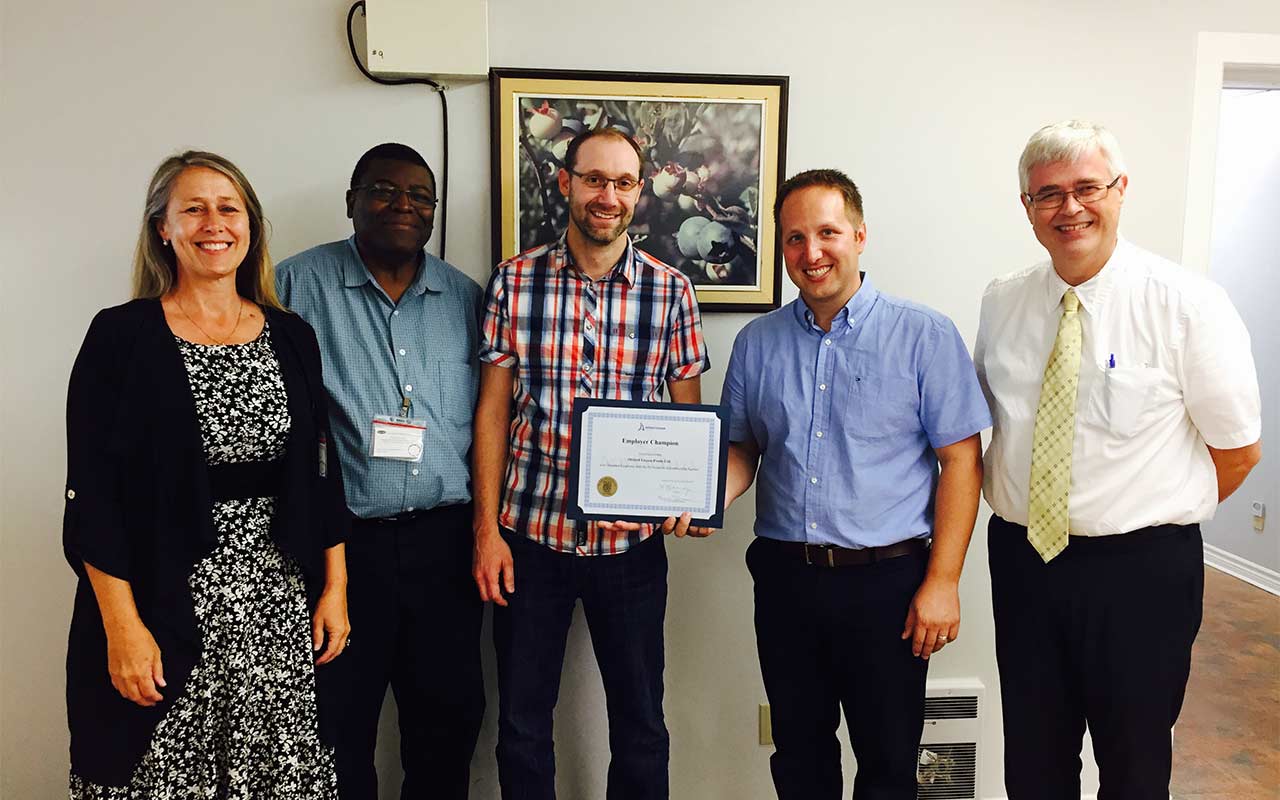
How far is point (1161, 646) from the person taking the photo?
1.64m

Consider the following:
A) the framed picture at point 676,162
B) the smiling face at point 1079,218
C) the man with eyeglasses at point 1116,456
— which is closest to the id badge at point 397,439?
the framed picture at point 676,162

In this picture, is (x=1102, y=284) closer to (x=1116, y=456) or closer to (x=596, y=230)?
(x=1116, y=456)

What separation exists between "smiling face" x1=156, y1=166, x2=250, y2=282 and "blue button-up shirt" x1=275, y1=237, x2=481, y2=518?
32 centimetres

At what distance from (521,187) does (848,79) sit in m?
0.95

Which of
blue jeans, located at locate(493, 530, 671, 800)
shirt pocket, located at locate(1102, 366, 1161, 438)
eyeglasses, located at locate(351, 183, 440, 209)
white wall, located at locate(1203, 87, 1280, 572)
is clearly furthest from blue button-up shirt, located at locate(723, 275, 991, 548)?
white wall, located at locate(1203, 87, 1280, 572)

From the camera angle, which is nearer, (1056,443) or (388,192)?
(1056,443)

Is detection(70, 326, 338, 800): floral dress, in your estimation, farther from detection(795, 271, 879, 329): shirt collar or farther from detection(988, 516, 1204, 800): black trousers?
Answer: detection(988, 516, 1204, 800): black trousers

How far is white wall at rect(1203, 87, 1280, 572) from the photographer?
4.43 meters

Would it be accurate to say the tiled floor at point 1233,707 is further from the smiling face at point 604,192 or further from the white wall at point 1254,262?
the smiling face at point 604,192

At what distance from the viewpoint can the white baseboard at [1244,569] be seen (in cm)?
444

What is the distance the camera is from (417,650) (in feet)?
6.39

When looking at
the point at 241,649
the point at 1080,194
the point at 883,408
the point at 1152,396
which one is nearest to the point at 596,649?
the point at 241,649

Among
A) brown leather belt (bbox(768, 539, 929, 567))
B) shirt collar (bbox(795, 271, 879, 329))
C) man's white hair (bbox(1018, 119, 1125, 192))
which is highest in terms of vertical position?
man's white hair (bbox(1018, 119, 1125, 192))

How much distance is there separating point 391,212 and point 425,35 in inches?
22.1
